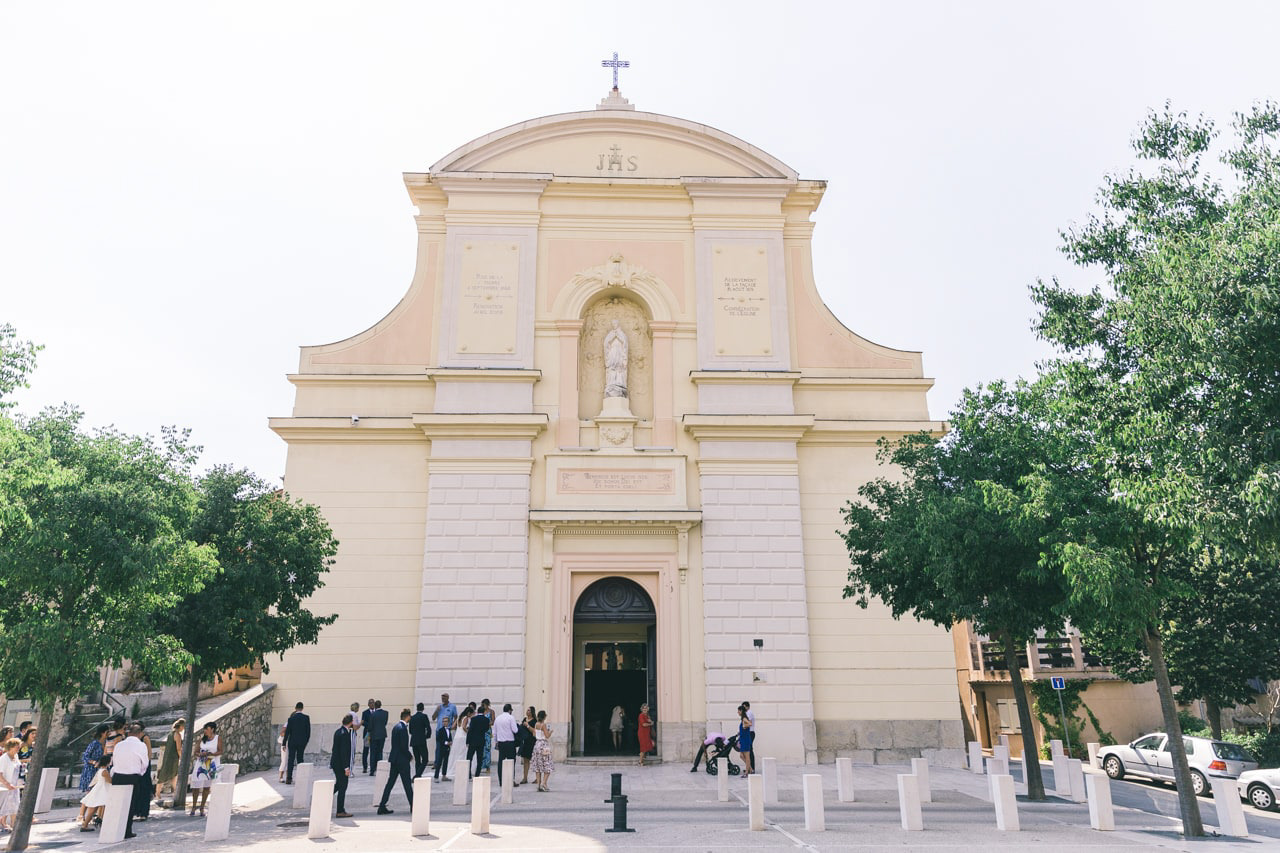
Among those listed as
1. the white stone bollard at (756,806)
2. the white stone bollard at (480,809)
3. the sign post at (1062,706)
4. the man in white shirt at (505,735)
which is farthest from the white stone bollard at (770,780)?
the sign post at (1062,706)

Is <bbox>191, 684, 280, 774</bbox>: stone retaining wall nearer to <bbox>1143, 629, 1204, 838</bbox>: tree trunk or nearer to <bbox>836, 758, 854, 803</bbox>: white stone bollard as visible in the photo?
<bbox>836, 758, 854, 803</bbox>: white stone bollard

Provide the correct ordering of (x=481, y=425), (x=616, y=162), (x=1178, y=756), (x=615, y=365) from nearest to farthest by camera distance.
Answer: (x=1178, y=756)
(x=481, y=425)
(x=615, y=365)
(x=616, y=162)

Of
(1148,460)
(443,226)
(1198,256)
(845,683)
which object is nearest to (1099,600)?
(1148,460)

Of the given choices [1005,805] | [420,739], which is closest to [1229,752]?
[1005,805]

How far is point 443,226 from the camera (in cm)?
2552

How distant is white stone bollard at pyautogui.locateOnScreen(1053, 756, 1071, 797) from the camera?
53.8ft

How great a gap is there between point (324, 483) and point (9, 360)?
37.6 ft


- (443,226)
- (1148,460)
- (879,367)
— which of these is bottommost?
A: (1148,460)

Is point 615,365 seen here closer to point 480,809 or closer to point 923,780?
point 923,780

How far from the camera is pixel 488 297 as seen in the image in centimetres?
2442

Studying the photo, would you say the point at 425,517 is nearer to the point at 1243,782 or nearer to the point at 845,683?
the point at 845,683

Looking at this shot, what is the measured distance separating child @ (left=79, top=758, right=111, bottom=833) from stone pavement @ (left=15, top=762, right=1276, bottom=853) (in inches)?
13.7

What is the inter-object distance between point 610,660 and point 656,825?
11.2m

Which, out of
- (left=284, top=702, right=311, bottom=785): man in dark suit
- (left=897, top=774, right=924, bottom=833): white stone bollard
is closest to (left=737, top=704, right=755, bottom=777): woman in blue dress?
(left=897, top=774, right=924, bottom=833): white stone bollard
